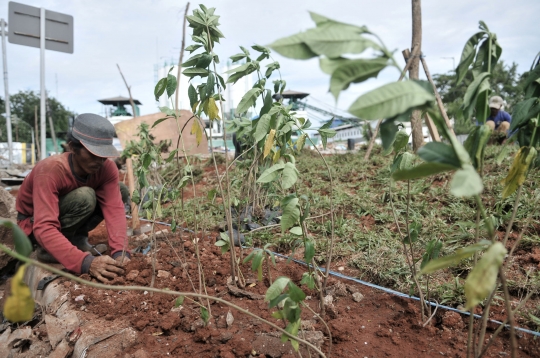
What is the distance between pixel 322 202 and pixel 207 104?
1984mm

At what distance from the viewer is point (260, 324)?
1561mm

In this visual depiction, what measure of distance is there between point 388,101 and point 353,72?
0.07 meters

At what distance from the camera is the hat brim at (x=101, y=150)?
2117 millimetres

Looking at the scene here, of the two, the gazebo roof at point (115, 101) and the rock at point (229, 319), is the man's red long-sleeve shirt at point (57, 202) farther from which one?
the gazebo roof at point (115, 101)

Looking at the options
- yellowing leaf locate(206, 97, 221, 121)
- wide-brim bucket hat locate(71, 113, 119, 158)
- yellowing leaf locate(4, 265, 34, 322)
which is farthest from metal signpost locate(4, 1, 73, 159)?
yellowing leaf locate(4, 265, 34, 322)

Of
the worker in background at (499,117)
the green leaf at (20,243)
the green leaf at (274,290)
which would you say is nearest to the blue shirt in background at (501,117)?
the worker in background at (499,117)

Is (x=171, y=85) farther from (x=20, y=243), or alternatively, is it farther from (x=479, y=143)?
(x=479, y=143)

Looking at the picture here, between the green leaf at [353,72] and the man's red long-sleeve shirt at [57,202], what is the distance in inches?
82.2

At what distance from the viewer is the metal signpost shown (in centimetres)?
526

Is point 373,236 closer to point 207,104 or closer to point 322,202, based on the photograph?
point 322,202

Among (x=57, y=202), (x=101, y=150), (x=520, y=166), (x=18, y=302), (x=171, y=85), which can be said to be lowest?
(x=57, y=202)

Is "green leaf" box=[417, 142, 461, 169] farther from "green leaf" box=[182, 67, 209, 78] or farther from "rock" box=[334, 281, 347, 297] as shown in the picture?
"rock" box=[334, 281, 347, 297]

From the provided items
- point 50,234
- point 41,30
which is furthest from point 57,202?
point 41,30

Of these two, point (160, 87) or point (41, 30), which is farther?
point (41, 30)
